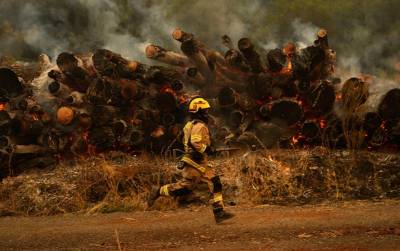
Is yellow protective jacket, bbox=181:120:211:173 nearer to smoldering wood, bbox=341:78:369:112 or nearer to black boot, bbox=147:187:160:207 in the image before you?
black boot, bbox=147:187:160:207

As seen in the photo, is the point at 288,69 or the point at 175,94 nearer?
the point at 288,69

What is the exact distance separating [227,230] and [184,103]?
411 cm

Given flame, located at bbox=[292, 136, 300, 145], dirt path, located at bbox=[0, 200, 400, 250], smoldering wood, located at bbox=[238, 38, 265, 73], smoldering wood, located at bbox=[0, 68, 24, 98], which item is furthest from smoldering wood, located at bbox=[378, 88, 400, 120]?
smoldering wood, located at bbox=[0, 68, 24, 98]

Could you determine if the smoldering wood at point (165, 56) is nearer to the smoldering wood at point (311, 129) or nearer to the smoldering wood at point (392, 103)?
the smoldering wood at point (311, 129)

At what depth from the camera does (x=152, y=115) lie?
430 inches

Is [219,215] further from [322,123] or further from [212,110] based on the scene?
[212,110]

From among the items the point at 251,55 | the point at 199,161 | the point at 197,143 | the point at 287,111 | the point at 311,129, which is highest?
the point at 251,55

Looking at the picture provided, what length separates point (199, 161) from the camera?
8.27 m

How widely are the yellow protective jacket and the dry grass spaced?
1.54 meters

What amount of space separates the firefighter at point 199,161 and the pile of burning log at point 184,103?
229 cm

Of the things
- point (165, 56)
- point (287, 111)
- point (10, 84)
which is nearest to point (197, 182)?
point (287, 111)

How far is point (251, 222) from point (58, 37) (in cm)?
1428

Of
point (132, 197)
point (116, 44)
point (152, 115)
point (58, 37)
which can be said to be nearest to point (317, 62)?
point (152, 115)

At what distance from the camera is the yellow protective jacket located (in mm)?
8086
